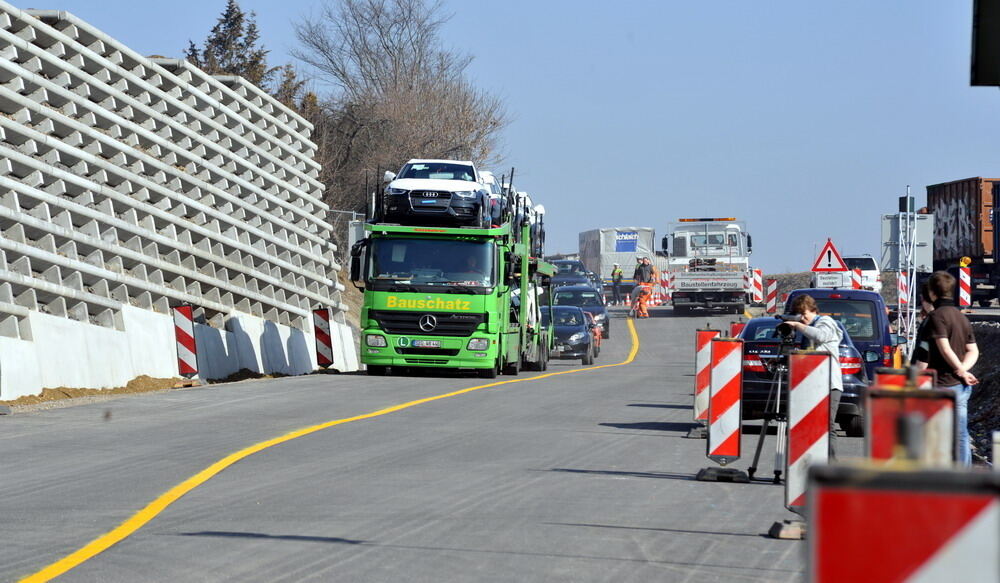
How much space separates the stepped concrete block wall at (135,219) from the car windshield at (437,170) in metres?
4.17

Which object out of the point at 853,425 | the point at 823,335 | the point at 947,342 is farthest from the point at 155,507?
the point at 853,425

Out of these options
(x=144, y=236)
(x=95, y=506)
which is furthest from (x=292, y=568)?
(x=144, y=236)

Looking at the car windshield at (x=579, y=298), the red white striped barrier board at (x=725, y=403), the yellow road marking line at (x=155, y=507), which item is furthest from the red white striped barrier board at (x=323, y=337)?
the red white striped barrier board at (x=725, y=403)

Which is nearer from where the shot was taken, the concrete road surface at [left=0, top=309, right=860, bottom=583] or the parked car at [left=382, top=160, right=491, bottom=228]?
the concrete road surface at [left=0, top=309, right=860, bottom=583]

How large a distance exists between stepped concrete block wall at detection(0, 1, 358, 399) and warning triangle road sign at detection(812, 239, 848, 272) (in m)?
12.1

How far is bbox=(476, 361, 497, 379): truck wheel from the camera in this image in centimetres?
2609

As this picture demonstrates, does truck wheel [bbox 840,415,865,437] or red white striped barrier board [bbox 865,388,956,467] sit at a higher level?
red white striped barrier board [bbox 865,388,956,467]

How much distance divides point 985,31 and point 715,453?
16.5ft

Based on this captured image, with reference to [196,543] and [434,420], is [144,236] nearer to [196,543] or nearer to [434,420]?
[434,420]

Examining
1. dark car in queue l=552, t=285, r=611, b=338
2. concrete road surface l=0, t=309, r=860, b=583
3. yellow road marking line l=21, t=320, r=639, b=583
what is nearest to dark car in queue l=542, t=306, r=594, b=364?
dark car in queue l=552, t=285, r=611, b=338

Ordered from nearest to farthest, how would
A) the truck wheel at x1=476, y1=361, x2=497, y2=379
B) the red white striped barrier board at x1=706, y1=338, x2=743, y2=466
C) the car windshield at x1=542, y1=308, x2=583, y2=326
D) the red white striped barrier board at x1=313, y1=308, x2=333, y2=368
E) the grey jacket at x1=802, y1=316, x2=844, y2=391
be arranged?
the red white striped barrier board at x1=706, y1=338, x2=743, y2=466 → the grey jacket at x1=802, y1=316, x2=844, y2=391 → the truck wheel at x1=476, y1=361, x2=497, y2=379 → the red white striped barrier board at x1=313, y1=308, x2=333, y2=368 → the car windshield at x1=542, y1=308, x2=583, y2=326

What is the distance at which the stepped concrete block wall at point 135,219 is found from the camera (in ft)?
67.2

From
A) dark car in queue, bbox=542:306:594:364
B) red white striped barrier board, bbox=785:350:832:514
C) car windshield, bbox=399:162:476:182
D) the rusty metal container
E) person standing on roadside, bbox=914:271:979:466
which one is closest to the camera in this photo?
red white striped barrier board, bbox=785:350:832:514

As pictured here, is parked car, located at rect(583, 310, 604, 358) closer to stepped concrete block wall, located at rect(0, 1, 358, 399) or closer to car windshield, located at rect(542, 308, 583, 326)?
car windshield, located at rect(542, 308, 583, 326)
